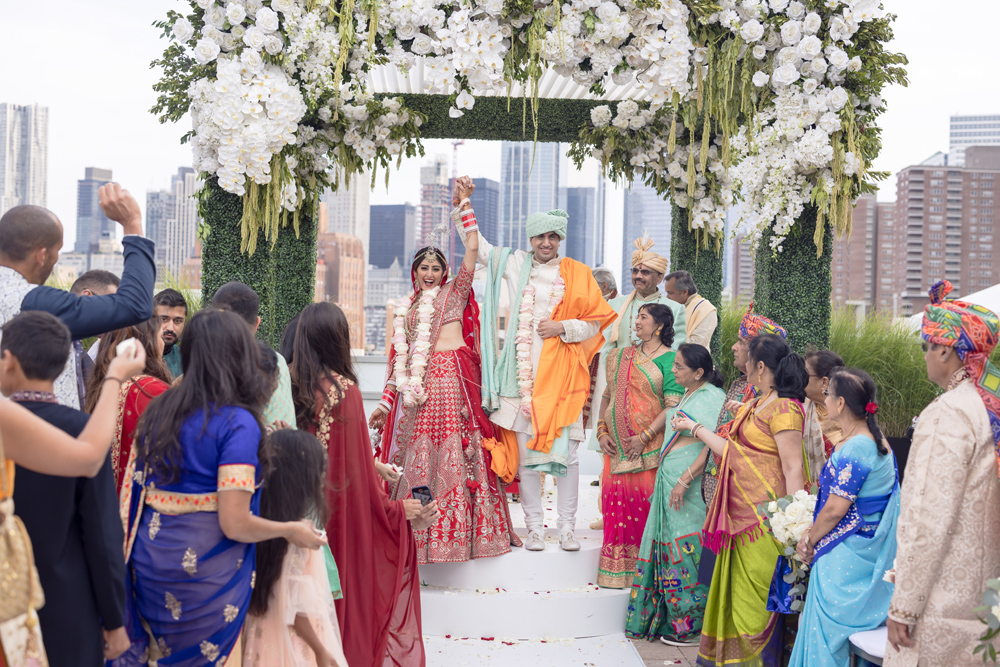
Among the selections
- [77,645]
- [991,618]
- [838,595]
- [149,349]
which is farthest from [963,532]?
[149,349]

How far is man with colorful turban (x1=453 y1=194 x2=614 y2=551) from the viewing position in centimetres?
491

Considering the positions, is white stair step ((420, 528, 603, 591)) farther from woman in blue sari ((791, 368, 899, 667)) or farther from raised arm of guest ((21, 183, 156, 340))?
raised arm of guest ((21, 183, 156, 340))

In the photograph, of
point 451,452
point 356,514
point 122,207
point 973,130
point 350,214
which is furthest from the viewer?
point 973,130

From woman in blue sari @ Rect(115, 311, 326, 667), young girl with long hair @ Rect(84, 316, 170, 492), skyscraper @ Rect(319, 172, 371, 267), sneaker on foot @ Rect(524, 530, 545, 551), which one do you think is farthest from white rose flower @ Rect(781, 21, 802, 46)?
skyscraper @ Rect(319, 172, 371, 267)

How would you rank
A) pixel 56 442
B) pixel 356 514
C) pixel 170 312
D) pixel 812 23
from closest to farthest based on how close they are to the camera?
pixel 56 442
pixel 356 514
pixel 170 312
pixel 812 23

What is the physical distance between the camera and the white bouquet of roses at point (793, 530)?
3.50 meters

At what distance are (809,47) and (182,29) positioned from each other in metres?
3.90

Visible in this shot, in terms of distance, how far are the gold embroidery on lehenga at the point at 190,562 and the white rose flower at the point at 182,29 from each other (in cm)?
383

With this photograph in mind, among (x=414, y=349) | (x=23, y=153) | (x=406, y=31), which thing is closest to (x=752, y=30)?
(x=406, y=31)

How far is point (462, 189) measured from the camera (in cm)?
493

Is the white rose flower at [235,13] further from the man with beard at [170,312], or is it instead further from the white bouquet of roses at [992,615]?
the white bouquet of roses at [992,615]

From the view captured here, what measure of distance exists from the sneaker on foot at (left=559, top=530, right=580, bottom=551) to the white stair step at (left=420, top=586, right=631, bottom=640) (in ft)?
0.97

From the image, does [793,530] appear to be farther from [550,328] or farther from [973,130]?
[973,130]

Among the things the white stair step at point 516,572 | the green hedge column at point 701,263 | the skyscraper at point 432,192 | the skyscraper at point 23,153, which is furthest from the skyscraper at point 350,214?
the white stair step at point 516,572
